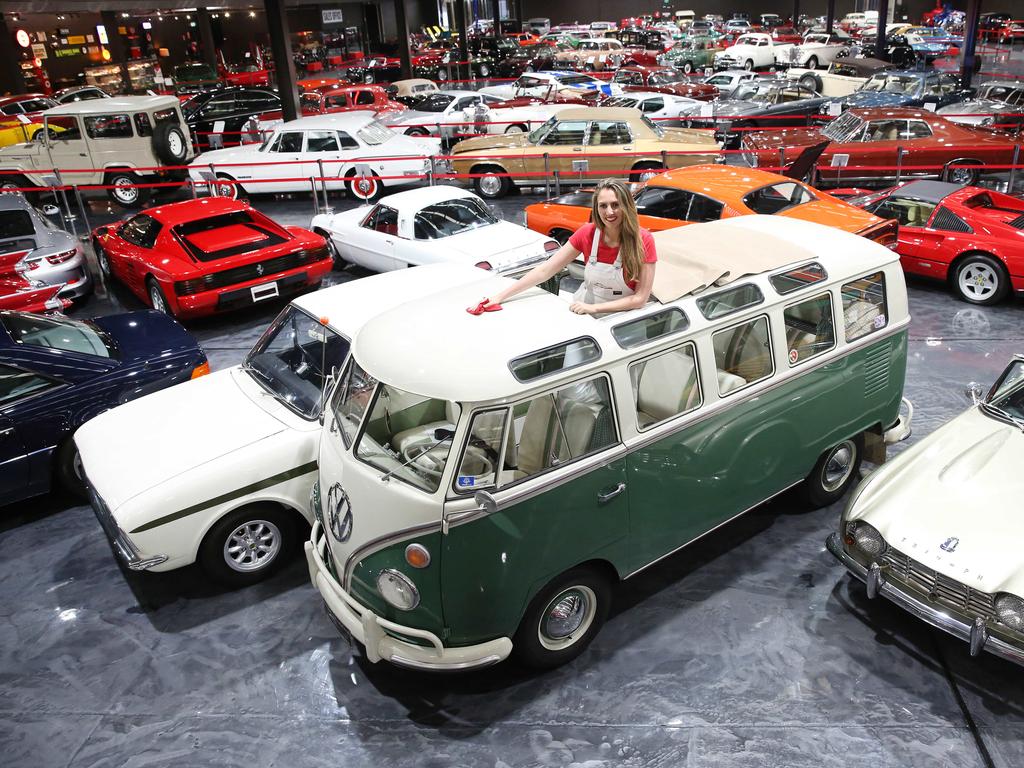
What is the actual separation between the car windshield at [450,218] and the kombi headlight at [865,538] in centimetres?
640

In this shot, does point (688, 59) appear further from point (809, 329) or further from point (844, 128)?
point (809, 329)

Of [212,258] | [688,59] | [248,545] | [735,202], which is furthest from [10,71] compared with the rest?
[248,545]

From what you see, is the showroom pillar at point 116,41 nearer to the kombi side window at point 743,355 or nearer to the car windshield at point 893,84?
the car windshield at point 893,84

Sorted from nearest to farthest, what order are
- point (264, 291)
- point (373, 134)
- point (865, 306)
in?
point (865, 306)
point (264, 291)
point (373, 134)

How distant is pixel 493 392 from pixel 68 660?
3334 millimetres

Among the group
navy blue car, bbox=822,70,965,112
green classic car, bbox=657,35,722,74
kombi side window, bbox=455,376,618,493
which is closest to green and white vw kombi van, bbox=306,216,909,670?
kombi side window, bbox=455,376,618,493

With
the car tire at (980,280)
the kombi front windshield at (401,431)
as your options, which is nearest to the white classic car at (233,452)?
the kombi front windshield at (401,431)

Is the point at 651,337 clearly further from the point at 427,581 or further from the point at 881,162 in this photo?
the point at 881,162

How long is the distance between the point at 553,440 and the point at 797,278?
2236mm

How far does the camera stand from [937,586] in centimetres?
428

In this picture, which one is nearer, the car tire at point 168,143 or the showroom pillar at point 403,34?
the car tire at point 168,143

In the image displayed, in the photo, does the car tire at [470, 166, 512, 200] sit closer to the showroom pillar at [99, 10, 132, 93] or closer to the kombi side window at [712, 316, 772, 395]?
the kombi side window at [712, 316, 772, 395]

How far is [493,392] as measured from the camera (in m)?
3.82

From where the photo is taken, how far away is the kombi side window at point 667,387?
451cm
